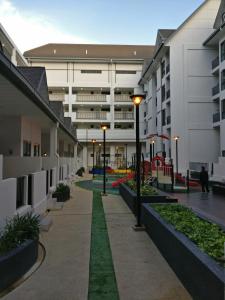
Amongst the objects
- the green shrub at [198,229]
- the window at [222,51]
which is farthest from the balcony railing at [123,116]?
the green shrub at [198,229]

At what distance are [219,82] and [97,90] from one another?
29392 millimetres

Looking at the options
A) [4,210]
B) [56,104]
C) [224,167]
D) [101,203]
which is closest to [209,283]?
[4,210]

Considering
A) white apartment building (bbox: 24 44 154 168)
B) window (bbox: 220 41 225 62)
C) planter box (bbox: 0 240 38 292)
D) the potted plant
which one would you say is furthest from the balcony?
planter box (bbox: 0 240 38 292)

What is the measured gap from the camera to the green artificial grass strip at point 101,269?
5309mm

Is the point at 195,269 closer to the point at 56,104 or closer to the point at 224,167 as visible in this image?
the point at 56,104

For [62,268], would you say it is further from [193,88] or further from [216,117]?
[193,88]

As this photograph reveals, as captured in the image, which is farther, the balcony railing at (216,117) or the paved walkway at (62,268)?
the balcony railing at (216,117)

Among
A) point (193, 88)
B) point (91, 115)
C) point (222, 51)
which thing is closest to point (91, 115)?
point (91, 115)

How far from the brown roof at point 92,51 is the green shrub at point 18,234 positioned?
176ft

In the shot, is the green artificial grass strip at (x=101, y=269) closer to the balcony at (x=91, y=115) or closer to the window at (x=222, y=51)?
the window at (x=222, y=51)

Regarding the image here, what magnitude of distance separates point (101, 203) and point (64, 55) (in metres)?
46.0

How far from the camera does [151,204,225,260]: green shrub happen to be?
5.36 m

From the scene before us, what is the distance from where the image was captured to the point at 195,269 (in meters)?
4.89

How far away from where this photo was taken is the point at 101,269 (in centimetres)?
652
